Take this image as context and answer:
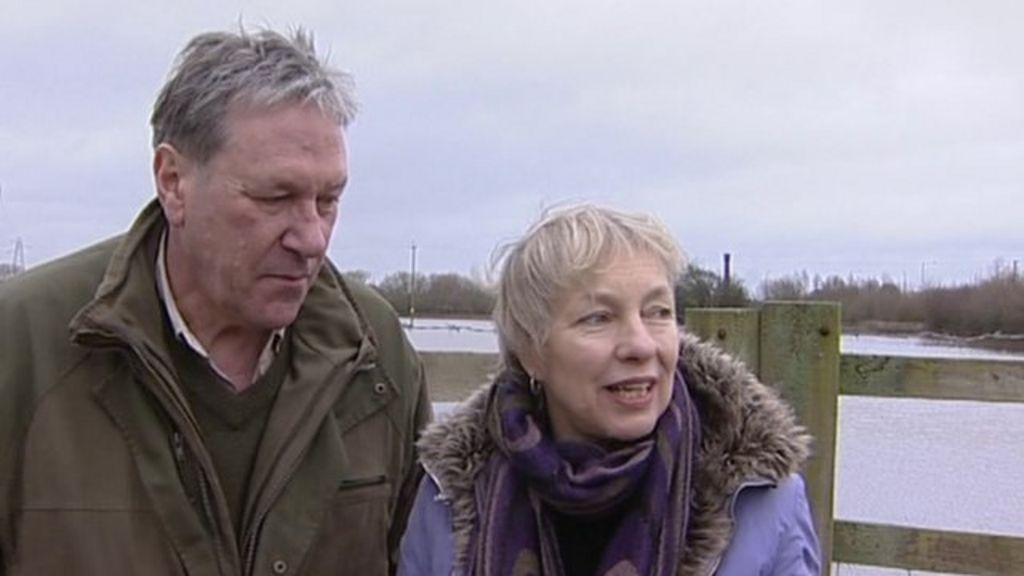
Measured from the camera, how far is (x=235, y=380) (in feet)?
8.25

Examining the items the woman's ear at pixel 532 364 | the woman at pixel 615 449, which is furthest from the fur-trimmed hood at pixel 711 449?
the woman's ear at pixel 532 364

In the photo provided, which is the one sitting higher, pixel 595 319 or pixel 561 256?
pixel 561 256

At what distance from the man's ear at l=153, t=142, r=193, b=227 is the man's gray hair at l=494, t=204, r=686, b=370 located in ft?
2.00

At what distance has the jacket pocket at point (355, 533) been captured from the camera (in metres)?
2.51

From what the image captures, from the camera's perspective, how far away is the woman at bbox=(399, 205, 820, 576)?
2.21 metres

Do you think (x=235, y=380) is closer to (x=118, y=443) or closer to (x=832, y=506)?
(x=118, y=443)

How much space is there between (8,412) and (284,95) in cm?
75

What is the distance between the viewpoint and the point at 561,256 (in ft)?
7.68

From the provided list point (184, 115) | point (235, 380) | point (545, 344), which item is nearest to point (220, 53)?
point (184, 115)

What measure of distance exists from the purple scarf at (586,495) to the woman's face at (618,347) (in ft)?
0.14

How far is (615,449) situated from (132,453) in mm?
868

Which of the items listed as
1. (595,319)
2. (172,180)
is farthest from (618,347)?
(172,180)

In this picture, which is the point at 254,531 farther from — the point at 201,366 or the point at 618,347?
the point at 618,347

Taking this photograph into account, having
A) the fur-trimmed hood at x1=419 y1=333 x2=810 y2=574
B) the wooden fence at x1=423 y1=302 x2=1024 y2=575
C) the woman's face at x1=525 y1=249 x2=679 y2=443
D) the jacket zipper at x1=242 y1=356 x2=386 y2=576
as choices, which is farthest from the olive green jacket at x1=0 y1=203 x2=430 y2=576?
the wooden fence at x1=423 y1=302 x2=1024 y2=575
